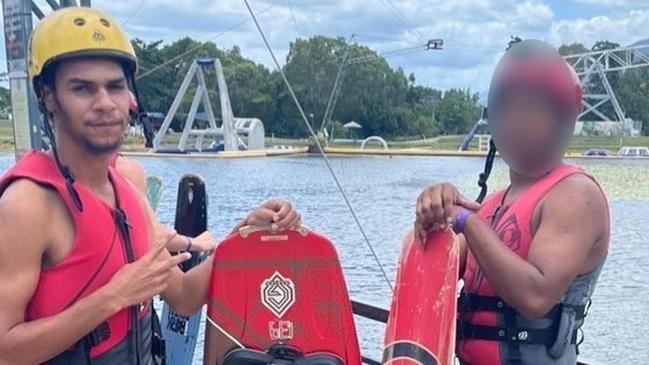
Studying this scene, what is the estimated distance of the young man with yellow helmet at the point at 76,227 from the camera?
7.00ft

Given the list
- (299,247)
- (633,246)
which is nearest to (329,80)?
(633,246)

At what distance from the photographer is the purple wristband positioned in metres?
2.35

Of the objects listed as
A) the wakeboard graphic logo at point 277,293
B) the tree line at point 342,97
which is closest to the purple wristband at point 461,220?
the wakeboard graphic logo at point 277,293

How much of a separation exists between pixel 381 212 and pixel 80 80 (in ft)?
56.8

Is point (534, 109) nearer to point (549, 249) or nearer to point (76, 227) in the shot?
point (549, 249)

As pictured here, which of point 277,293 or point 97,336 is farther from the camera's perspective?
point 277,293

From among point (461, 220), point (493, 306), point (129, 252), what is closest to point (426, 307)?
point (493, 306)

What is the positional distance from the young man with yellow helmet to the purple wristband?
31.7 inches

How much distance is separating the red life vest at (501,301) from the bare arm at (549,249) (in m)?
0.05

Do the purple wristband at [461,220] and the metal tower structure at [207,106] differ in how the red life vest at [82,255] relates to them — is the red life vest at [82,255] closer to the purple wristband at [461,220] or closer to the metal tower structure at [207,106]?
the purple wristband at [461,220]

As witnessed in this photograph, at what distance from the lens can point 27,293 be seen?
7.01 feet

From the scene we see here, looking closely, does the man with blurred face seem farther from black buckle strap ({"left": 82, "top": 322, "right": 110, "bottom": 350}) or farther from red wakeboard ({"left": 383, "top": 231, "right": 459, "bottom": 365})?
black buckle strap ({"left": 82, "top": 322, "right": 110, "bottom": 350})

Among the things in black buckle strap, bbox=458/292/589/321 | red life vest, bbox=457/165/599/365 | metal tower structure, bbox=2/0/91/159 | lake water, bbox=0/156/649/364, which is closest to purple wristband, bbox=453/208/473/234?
red life vest, bbox=457/165/599/365

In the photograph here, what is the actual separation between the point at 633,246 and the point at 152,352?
14.4m
